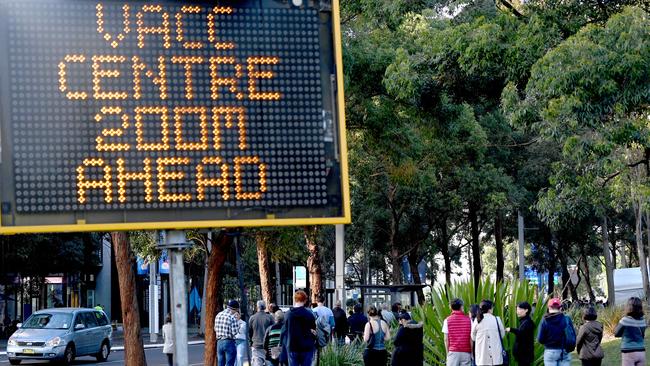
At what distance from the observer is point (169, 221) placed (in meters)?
8.87

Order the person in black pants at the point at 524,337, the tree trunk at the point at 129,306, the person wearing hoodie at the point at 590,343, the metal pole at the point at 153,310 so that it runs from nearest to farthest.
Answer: the person wearing hoodie at the point at 590,343 → the person in black pants at the point at 524,337 → the tree trunk at the point at 129,306 → the metal pole at the point at 153,310

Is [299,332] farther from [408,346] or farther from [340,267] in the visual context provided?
[340,267]

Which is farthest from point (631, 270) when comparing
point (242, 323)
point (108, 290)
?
point (242, 323)

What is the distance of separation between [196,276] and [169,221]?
53.1 meters

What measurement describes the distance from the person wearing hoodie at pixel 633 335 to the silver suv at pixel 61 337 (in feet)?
62.3

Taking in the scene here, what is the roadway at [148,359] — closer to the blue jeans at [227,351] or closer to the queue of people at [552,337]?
the blue jeans at [227,351]

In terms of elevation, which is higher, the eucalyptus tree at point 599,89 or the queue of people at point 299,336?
the eucalyptus tree at point 599,89

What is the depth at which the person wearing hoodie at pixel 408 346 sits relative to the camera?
50.4 feet

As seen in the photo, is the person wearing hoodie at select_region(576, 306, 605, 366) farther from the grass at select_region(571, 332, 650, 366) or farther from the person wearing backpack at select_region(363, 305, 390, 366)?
the grass at select_region(571, 332, 650, 366)

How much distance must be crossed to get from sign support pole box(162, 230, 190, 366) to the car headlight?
21070 millimetres

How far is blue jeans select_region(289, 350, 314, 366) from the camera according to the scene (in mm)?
15812

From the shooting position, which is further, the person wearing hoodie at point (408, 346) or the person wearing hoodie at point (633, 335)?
the person wearing hoodie at point (408, 346)

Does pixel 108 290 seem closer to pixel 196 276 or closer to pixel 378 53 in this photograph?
pixel 196 276

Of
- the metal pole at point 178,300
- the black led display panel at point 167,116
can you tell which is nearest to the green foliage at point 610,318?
the metal pole at point 178,300
